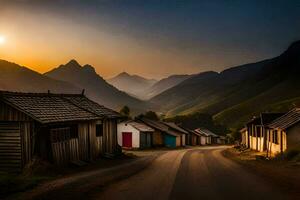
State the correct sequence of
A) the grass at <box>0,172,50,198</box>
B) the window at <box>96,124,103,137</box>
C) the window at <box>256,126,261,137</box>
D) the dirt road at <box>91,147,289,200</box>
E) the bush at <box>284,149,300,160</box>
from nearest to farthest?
1. the dirt road at <box>91,147,289,200</box>
2. the grass at <box>0,172,50,198</box>
3. the bush at <box>284,149,300,160</box>
4. the window at <box>96,124,103,137</box>
5. the window at <box>256,126,261,137</box>

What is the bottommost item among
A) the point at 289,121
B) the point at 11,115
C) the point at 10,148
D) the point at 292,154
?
the point at 292,154

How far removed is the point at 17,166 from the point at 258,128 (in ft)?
119

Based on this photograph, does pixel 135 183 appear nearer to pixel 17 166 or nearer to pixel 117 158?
pixel 17 166

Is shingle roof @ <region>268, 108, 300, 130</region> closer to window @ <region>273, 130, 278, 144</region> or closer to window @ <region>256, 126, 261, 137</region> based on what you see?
window @ <region>273, 130, 278, 144</region>

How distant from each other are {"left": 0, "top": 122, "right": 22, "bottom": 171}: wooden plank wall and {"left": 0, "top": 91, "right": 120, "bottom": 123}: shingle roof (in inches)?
53.2

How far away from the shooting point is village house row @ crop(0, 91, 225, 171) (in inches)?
991

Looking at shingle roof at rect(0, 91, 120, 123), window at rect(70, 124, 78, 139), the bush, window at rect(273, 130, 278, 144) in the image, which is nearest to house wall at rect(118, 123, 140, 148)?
window at rect(273, 130, 278, 144)

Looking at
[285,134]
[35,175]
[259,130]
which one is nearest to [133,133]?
[259,130]

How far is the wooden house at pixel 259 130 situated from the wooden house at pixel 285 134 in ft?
12.0

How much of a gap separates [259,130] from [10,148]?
117 feet

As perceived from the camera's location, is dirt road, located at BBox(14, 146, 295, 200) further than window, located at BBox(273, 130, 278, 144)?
No

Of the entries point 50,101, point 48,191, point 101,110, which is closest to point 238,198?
point 48,191

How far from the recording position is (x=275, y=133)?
43344mm

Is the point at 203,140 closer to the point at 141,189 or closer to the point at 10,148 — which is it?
the point at 10,148
